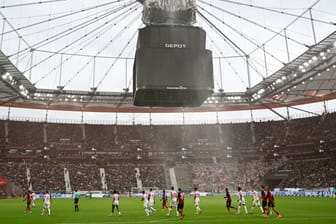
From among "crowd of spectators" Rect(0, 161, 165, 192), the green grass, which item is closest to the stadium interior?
"crowd of spectators" Rect(0, 161, 165, 192)

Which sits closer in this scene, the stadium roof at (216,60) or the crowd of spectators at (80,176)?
the stadium roof at (216,60)

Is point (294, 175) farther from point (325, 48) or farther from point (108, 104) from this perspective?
point (108, 104)

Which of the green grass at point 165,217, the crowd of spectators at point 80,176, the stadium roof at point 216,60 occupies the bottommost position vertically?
the green grass at point 165,217

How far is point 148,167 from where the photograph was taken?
77.1 metres

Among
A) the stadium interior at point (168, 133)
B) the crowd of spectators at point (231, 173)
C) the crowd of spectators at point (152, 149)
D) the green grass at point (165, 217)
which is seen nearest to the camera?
the green grass at point (165, 217)

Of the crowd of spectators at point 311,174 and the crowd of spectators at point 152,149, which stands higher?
the crowd of spectators at point 152,149

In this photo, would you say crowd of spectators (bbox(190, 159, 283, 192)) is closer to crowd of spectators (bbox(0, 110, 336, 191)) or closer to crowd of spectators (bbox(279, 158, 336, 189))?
crowd of spectators (bbox(0, 110, 336, 191))

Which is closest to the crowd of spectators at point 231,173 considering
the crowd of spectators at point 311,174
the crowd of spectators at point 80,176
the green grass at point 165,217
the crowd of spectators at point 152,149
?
the crowd of spectators at point 152,149

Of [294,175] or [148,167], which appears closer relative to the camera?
[294,175]

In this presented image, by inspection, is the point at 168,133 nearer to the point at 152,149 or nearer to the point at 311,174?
the point at 152,149

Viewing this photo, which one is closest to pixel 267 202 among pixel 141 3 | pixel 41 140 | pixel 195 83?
pixel 195 83

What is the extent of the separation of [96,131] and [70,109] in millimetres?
9196

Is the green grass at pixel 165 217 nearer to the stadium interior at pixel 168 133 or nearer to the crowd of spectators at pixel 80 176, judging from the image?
the stadium interior at pixel 168 133

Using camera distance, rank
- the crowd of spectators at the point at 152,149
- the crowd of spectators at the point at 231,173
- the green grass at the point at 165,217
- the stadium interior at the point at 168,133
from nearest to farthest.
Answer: the green grass at the point at 165,217
the stadium interior at the point at 168,133
the crowd of spectators at the point at 152,149
the crowd of spectators at the point at 231,173
